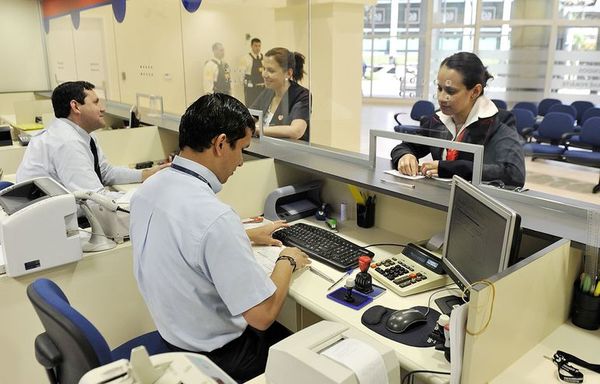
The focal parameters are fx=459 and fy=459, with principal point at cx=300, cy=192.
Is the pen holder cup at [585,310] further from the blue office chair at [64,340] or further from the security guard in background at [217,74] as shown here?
the security guard in background at [217,74]

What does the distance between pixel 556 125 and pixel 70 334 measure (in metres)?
6.42

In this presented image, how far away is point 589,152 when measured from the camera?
552 cm

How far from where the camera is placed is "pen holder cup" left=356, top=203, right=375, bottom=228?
224cm

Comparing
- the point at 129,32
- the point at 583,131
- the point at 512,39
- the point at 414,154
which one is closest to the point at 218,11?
the point at 129,32

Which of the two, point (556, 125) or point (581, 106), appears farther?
point (581, 106)

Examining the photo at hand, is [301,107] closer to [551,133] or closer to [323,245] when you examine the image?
[323,245]

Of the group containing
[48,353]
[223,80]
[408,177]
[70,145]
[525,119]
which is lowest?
[48,353]

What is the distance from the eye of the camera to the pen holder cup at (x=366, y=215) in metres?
2.24

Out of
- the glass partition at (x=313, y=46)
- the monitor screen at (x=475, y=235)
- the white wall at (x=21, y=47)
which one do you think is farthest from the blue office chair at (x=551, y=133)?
the white wall at (x=21, y=47)

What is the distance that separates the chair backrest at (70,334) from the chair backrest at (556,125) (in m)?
6.25

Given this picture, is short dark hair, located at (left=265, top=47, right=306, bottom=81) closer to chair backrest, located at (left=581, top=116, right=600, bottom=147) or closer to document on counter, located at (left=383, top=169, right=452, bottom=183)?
document on counter, located at (left=383, top=169, right=452, bottom=183)

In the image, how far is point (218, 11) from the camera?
4.49 m

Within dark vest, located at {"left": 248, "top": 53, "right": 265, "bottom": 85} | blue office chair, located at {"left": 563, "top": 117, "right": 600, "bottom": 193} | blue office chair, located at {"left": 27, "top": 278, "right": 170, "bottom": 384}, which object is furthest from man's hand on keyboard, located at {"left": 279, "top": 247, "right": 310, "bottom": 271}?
blue office chair, located at {"left": 563, "top": 117, "right": 600, "bottom": 193}

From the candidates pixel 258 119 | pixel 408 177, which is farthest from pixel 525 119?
pixel 408 177
